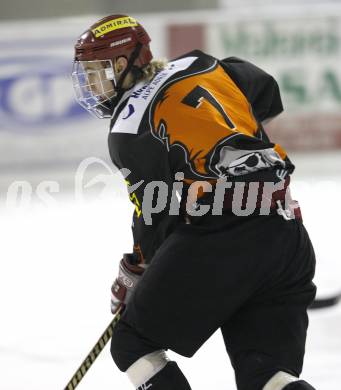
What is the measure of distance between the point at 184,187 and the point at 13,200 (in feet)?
12.6

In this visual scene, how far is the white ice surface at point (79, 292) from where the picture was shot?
2.90 meters

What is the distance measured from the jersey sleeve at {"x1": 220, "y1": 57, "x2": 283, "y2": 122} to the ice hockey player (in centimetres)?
13

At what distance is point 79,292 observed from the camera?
3777 mm

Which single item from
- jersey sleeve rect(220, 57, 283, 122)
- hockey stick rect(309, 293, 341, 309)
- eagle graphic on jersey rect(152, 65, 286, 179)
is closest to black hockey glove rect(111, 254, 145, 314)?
eagle graphic on jersey rect(152, 65, 286, 179)

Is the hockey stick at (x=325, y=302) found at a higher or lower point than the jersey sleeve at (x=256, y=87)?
lower

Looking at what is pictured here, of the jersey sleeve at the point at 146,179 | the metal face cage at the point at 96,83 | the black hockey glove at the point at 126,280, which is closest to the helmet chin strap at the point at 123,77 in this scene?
the metal face cage at the point at 96,83

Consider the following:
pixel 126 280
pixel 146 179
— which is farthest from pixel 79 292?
pixel 146 179

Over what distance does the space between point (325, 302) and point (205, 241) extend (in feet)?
5.29

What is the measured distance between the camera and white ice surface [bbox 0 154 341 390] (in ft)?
9.52

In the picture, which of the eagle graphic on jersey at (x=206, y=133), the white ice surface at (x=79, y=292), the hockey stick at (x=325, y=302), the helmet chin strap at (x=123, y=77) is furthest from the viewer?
the hockey stick at (x=325, y=302)

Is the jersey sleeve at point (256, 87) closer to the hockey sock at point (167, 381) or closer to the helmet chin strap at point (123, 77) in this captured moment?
the helmet chin strap at point (123, 77)

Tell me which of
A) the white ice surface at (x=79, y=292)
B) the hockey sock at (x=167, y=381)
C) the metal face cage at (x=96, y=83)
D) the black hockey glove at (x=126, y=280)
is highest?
the metal face cage at (x=96, y=83)

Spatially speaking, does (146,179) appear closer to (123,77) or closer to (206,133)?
(206,133)

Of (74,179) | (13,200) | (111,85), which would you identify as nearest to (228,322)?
(111,85)
